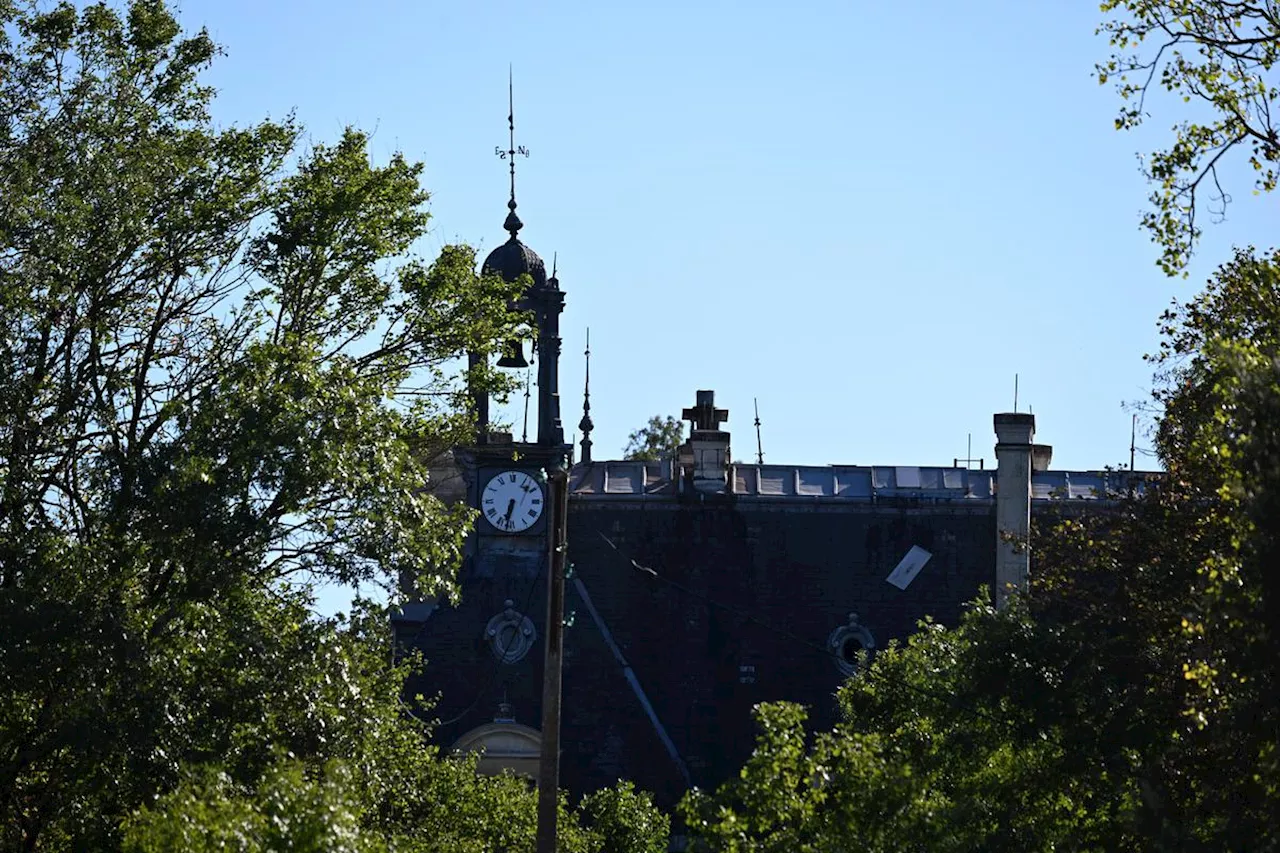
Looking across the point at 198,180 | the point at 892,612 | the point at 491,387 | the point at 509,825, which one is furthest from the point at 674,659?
the point at 198,180

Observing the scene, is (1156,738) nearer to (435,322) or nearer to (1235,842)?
(1235,842)

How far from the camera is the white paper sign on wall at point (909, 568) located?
5409 cm

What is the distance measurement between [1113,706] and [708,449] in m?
24.3

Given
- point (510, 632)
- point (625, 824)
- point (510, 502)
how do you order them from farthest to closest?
point (510, 502), point (510, 632), point (625, 824)

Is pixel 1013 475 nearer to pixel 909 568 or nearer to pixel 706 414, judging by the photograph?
pixel 909 568

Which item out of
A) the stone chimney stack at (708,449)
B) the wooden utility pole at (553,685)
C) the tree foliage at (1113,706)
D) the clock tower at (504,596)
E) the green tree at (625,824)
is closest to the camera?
the tree foliage at (1113,706)

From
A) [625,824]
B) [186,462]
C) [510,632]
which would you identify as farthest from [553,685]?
[510,632]

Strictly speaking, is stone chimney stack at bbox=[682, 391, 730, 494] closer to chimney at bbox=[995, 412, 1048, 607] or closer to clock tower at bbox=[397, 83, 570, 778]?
clock tower at bbox=[397, 83, 570, 778]

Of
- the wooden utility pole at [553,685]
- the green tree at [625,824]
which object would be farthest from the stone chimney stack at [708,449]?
the wooden utility pole at [553,685]

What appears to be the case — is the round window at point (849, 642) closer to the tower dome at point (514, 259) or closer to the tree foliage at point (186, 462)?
the tower dome at point (514, 259)

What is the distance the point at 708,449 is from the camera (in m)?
54.5

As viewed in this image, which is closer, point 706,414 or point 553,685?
point 553,685

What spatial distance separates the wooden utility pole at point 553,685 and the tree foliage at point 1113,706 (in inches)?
62.0

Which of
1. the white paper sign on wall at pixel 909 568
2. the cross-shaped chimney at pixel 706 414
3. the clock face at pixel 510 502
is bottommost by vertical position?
the white paper sign on wall at pixel 909 568
